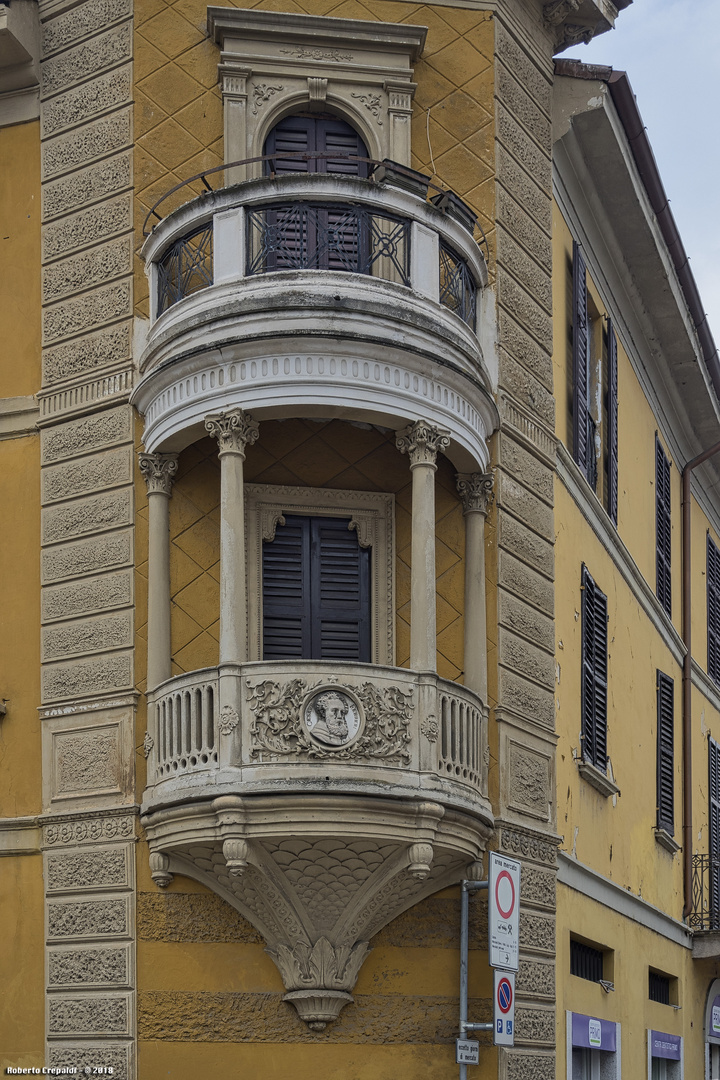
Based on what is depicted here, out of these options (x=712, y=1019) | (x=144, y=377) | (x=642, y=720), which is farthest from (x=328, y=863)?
(x=712, y=1019)

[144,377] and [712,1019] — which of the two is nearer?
[144,377]

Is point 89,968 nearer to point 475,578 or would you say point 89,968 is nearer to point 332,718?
point 332,718

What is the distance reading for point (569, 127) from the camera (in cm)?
1975

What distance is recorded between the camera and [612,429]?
22.0 metres

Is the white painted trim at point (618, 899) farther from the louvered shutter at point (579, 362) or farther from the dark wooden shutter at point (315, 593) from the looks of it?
the louvered shutter at point (579, 362)

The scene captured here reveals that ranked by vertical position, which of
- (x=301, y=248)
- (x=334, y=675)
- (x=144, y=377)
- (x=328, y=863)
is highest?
(x=301, y=248)

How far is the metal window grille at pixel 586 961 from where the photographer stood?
18.3 metres

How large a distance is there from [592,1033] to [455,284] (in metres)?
7.87

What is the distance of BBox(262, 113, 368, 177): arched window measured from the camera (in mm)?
17656

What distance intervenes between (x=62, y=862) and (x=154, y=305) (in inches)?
212

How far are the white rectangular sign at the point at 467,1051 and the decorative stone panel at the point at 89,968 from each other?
9.70 feet

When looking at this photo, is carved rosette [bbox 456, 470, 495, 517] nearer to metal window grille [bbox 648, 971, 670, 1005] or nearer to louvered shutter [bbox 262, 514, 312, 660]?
louvered shutter [bbox 262, 514, 312, 660]

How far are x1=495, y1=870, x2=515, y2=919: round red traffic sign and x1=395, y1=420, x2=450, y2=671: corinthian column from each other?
6.42 ft

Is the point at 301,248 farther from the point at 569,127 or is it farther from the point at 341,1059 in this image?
the point at 341,1059
